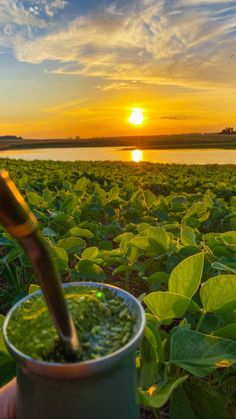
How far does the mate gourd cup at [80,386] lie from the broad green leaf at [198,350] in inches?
8.5

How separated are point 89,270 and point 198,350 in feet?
2.31

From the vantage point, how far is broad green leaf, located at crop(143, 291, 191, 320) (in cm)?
92

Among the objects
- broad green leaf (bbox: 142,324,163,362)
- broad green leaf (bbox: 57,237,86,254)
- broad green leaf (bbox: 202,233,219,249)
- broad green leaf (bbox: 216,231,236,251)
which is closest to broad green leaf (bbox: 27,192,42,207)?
broad green leaf (bbox: 57,237,86,254)

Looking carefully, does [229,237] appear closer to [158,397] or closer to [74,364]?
[158,397]

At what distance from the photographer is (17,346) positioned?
2.09ft

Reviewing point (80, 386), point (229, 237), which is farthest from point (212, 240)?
point (80, 386)

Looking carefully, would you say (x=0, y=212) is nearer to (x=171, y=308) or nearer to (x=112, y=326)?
(x=112, y=326)

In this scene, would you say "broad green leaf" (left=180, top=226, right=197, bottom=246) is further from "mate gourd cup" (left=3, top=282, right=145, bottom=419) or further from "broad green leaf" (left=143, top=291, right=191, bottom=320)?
"mate gourd cup" (left=3, top=282, right=145, bottom=419)

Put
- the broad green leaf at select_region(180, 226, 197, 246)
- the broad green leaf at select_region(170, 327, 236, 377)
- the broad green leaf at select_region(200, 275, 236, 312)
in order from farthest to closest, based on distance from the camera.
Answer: the broad green leaf at select_region(180, 226, 197, 246) → the broad green leaf at select_region(200, 275, 236, 312) → the broad green leaf at select_region(170, 327, 236, 377)

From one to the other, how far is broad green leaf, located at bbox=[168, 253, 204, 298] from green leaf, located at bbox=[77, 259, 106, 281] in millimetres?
494

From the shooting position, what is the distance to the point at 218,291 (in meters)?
0.98

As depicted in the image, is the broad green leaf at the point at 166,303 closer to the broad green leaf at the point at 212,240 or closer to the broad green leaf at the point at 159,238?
the broad green leaf at the point at 159,238

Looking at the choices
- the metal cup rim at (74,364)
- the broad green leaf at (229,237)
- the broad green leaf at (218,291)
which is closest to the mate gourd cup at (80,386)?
the metal cup rim at (74,364)

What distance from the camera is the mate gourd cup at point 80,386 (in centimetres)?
58
